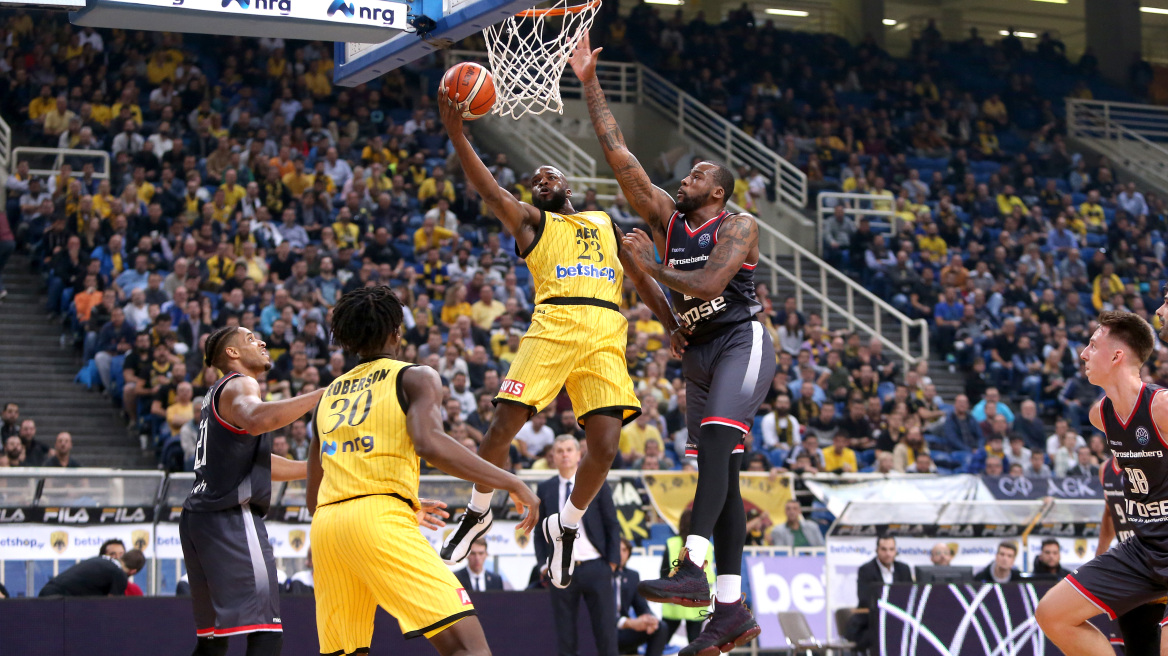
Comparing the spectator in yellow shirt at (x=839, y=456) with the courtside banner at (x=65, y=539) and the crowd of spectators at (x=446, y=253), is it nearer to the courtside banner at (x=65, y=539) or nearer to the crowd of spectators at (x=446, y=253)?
the crowd of spectators at (x=446, y=253)

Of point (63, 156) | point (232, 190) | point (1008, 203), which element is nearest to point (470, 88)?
point (232, 190)

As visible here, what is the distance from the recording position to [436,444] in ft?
18.3

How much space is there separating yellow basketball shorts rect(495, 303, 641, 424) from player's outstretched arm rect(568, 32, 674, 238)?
2.10 feet

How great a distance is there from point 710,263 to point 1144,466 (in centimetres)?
260

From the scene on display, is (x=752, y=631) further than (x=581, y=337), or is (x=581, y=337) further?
(x=581, y=337)

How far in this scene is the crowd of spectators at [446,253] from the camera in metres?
15.5

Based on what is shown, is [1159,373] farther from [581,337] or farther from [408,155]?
[581,337]

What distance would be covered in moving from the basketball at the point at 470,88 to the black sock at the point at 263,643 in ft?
10.3

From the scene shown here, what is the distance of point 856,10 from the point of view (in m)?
30.0

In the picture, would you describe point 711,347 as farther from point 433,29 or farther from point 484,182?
point 433,29

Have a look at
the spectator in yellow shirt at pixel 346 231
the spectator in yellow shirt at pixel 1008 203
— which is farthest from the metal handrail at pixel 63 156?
the spectator in yellow shirt at pixel 1008 203

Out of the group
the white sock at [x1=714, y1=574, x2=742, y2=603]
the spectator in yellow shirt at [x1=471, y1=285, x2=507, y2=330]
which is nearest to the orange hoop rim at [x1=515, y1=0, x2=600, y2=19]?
the white sock at [x1=714, y1=574, x2=742, y2=603]

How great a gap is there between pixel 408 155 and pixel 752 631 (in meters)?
14.6

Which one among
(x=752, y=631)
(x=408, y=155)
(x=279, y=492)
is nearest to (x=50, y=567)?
(x=279, y=492)
